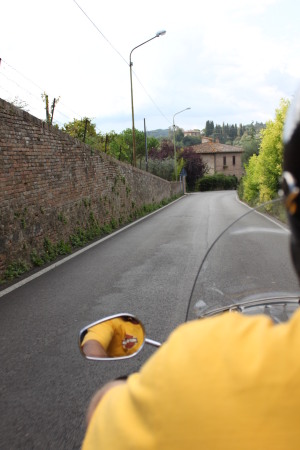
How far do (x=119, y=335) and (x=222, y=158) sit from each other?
93.2 m

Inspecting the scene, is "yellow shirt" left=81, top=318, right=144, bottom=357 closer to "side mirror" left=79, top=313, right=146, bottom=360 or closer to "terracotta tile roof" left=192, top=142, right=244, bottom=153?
"side mirror" left=79, top=313, right=146, bottom=360

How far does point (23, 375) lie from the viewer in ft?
12.3

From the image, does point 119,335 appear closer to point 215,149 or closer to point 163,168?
point 163,168

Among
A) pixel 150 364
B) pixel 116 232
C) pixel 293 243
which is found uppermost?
pixel 293 243

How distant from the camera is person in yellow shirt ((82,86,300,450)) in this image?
0.69m

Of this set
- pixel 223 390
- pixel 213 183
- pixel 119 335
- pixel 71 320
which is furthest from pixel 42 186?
pixel 213 183

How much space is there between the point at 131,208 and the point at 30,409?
1771cm

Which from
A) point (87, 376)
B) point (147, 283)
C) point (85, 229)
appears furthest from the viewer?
point (85, 229)

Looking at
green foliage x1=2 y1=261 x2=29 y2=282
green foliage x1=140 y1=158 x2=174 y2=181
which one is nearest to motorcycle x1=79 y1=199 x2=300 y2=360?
green foliage x1=2 y1=261 x2=29 y2=282

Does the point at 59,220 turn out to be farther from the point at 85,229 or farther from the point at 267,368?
the point at 267,368

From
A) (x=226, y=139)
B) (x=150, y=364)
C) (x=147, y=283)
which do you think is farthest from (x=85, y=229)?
(x=226, y=139)

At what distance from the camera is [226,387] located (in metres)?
0.71

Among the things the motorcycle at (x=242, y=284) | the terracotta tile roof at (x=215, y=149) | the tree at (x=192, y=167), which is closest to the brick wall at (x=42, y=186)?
the motorcycle at (x=242, y=284)

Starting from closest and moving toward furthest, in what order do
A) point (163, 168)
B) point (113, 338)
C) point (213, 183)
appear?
point (113, 338) → point (163, 168) → point (213, 183)
